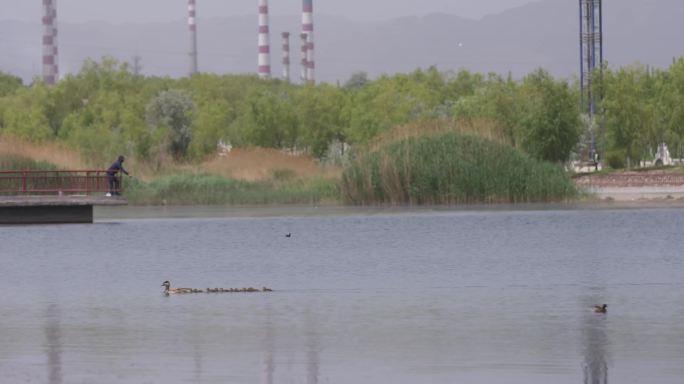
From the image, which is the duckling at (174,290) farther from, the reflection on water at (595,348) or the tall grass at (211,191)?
the tall grass at (211,191)

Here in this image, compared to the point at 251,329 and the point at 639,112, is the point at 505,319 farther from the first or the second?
the point at 639,112

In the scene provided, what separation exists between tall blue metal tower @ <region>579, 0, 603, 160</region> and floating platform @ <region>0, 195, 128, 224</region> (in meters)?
41.5

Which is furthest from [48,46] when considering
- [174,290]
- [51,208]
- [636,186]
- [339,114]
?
[174,290]

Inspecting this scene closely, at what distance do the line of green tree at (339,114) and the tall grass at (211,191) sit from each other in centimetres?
650

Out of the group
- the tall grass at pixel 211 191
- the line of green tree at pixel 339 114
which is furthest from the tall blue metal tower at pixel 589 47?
the tall grass at pixel 211 191

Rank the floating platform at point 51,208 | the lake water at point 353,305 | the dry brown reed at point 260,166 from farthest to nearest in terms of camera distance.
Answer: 1. the dry brown reed at point 260,166
2. the floating platform at point 51,208
3. the lake water at point 353,305

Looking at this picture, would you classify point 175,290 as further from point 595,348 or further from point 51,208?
point 51,208

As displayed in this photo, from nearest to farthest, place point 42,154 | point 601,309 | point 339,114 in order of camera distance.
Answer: point 601,309 < point 42,154 < point 339,114

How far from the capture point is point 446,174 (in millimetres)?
55750

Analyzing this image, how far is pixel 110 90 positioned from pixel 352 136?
2975cm

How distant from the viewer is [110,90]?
120250 mm

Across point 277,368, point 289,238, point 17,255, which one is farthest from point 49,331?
point 289,238

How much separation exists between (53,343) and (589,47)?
73.7m

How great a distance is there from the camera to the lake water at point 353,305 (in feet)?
59.1
